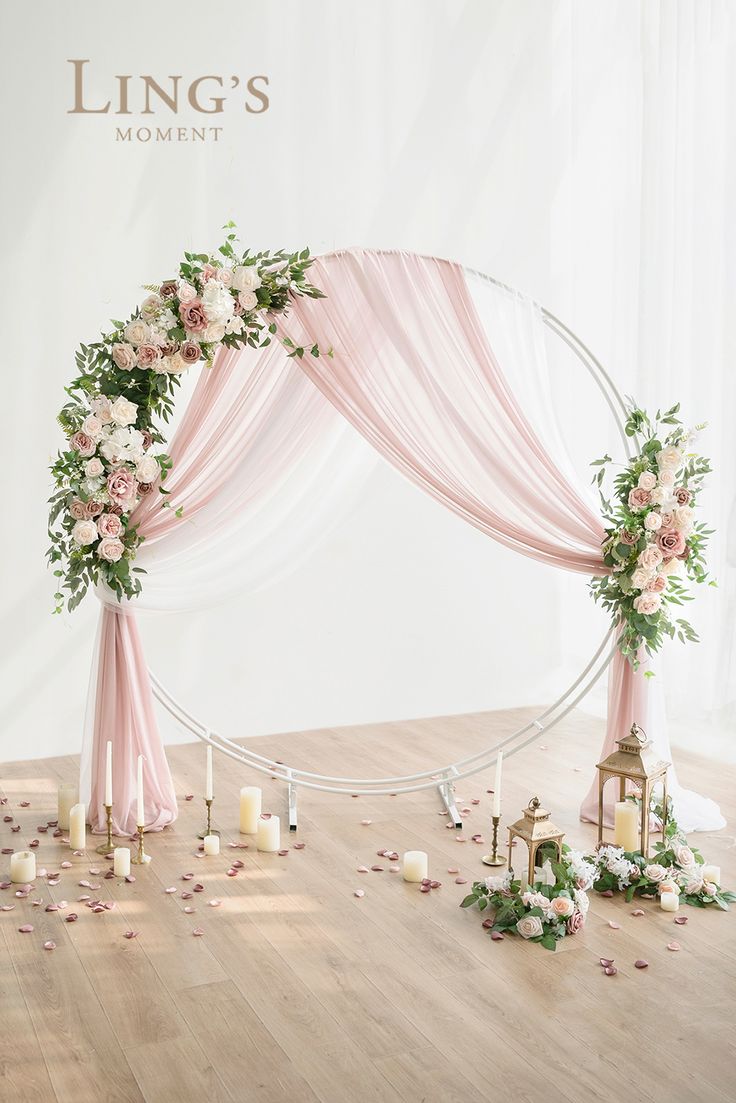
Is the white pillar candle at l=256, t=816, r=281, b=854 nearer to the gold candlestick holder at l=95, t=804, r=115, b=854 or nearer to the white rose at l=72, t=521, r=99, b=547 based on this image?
the gold candlestick holder at l=95, t=804, r=115, b=854

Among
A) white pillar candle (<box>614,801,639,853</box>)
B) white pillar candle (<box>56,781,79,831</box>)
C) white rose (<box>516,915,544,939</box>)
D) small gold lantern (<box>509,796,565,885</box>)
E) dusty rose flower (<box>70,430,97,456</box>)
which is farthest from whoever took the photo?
white pillar candle (<box>56,781,79,831</box>)

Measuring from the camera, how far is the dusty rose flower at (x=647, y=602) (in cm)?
388

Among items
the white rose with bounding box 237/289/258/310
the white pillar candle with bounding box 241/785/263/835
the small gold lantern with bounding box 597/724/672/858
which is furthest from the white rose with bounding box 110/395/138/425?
the small gold lantern with bounding box 597/724/672/858

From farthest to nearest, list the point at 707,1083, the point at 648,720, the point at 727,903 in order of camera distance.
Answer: the point at 648,720, the point at 727,903, the point at 707,1083

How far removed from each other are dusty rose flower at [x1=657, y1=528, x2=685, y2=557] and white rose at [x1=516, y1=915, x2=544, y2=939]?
135cm

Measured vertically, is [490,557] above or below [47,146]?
below

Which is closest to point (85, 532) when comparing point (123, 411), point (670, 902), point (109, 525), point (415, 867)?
point (109, 525)

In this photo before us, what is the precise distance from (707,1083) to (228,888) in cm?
167

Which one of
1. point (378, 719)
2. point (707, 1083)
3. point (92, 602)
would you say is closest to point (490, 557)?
point (378, 719)

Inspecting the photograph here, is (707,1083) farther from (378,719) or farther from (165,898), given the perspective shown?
(378,719)

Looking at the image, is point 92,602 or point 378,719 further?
point 378,719

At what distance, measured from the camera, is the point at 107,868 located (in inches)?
150

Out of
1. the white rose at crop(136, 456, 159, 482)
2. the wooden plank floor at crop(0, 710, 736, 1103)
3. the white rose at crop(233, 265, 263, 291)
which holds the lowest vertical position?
the wooden plank floor at crop(0, 710, 736, 1103)

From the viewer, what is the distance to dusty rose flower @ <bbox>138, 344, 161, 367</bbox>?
3.87 metres
